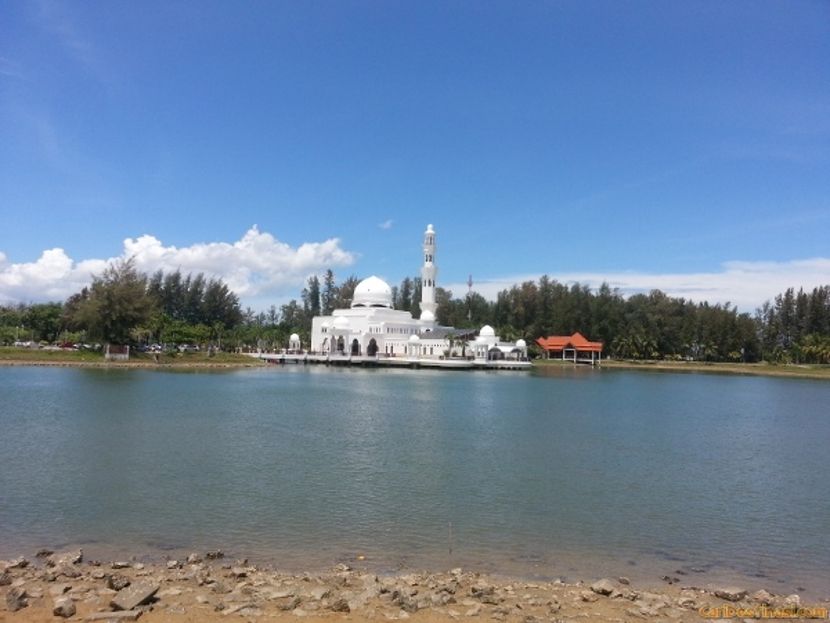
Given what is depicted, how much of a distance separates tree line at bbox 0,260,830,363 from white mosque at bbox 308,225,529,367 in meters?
9.21

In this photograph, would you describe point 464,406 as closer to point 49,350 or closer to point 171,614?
point 171,614

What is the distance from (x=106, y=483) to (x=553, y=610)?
1293cm

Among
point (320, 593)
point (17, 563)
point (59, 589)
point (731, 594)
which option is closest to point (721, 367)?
point (731, 594)

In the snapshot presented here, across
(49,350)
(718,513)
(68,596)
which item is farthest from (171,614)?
(49,350)

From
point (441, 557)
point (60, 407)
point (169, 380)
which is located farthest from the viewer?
point (169, 380)

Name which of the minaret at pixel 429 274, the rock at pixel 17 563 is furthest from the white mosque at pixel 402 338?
the rock at pixel 17 563

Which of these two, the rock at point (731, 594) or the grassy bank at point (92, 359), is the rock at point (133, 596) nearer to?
the rock at point (731, 594)

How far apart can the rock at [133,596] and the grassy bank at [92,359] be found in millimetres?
60204

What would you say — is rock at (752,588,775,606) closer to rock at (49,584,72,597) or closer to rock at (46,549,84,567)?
rock at (49,584,72,597)

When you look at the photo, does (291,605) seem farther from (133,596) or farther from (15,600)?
(15,600)

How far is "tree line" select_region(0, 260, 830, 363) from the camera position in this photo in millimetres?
90812

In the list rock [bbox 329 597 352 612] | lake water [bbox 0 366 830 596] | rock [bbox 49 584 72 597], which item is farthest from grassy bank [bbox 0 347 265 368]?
rock [bbox 329 597 352 612]

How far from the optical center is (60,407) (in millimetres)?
31594

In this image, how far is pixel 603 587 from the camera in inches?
420
